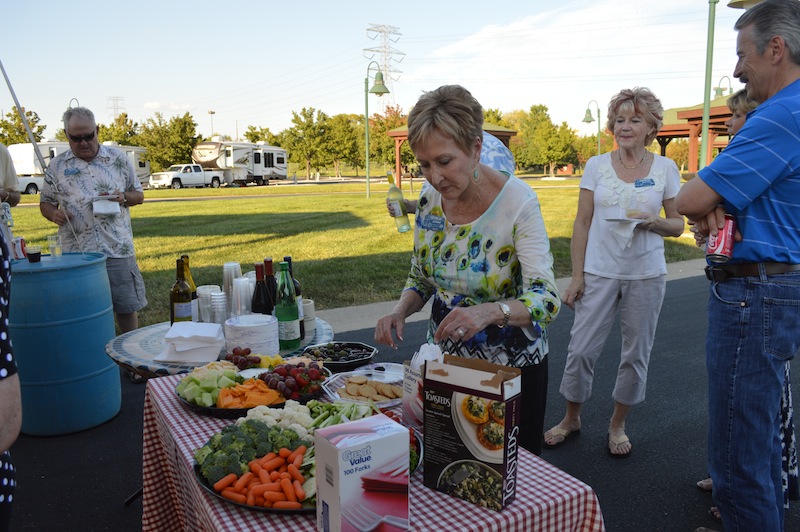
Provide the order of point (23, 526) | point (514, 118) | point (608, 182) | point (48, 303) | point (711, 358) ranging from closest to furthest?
point (711, 358) → point (23, 526) → point (608, 182) → point (48, 303) → point (514, 118)

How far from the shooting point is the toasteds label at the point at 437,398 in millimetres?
1416

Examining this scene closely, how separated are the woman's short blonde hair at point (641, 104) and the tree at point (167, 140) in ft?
153

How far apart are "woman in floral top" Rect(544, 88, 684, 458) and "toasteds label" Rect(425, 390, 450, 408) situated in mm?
2394

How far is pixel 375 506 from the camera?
1262 millimetres

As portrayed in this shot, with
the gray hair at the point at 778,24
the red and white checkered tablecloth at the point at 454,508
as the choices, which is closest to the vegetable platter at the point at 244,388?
the red and white checkered tablecloth at the point at 454,508

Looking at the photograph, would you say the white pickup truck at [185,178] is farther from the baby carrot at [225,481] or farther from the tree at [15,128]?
the baby carrot at [225,481]

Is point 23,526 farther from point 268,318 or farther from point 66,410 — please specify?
point 268,318

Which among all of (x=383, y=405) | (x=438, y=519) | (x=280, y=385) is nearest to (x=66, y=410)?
(x=280, y=385)

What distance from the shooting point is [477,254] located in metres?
2.14

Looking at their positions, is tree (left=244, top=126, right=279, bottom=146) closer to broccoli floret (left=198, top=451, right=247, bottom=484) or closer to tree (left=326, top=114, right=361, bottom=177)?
tree (left=326, top=114, right=361, bottom=177)

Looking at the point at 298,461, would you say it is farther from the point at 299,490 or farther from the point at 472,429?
the point at 472,429

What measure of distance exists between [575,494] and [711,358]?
45.2 inches

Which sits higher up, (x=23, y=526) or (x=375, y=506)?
(x=375, y=506)

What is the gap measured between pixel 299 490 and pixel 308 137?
163 feet
